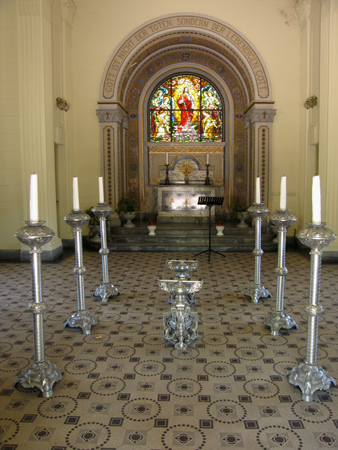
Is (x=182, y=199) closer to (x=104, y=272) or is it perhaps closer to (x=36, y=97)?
(x=36, y=97)

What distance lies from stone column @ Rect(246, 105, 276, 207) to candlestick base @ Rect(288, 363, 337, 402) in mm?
7735

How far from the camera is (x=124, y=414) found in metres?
2.98

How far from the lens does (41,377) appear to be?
3291 mm

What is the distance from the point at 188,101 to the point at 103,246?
8.42m

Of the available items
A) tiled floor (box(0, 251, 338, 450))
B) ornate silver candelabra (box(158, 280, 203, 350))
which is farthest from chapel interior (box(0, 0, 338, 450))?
ornate silver candelabra (box(158, 280, 203, 350))

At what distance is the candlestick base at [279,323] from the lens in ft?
14.5

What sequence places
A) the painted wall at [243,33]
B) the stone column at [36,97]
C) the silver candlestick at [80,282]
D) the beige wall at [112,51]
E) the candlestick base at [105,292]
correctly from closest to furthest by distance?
the silver candlestick at [80,282] → the candlestick base at [105,292] → the stone column at [36,97] → the beige wall at [112,51] → the painted wall at [243,33]

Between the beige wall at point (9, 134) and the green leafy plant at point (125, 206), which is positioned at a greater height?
the beige wall at point (9, 134)

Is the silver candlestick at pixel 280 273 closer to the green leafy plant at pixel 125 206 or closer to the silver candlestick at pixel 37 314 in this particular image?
the silver candlestick at pixel 37 314

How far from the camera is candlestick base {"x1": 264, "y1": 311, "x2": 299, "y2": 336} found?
14.5 feet

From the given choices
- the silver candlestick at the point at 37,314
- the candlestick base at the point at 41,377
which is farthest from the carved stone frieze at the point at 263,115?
the candlestick base at the point at 41,377

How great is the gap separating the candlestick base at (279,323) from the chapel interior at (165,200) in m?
0.09

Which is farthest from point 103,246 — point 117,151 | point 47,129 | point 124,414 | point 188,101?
point 188,101

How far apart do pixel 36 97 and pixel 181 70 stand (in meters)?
5.68
